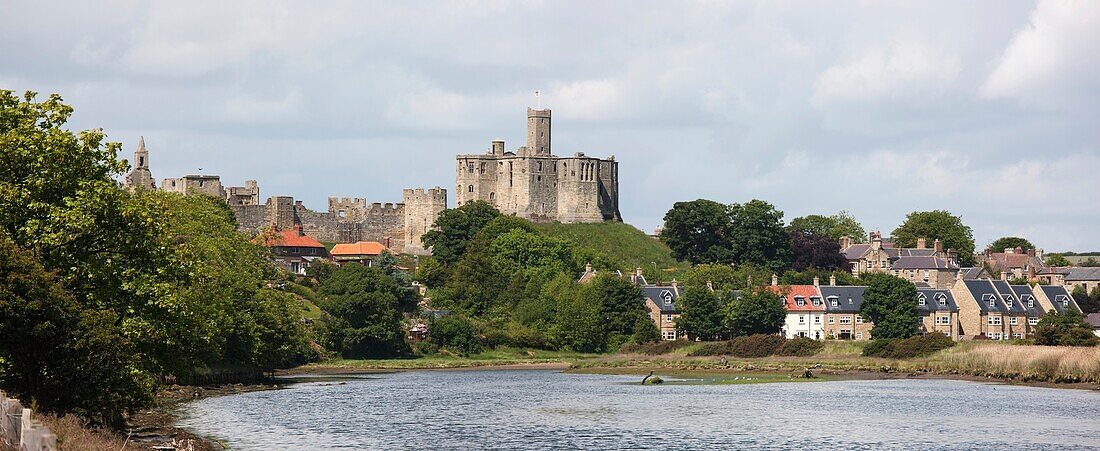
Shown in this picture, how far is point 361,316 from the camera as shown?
102 meters

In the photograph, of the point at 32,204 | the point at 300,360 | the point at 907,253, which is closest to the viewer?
the point at 32,204

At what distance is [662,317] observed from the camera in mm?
115000

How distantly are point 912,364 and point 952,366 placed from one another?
476 centimetres

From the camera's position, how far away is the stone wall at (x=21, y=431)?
766 inches

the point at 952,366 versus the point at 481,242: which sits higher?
the point at 481,242

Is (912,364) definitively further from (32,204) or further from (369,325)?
(32,204)

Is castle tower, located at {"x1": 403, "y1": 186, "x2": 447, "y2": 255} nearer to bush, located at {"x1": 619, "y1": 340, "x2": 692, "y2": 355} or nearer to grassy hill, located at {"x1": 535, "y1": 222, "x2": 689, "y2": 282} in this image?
grassy hill, located at {"x1": 535, "y1": 222, "x2": 689, "y2": 282}

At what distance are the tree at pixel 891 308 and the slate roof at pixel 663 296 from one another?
13820 millimetres

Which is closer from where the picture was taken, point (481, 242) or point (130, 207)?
point (130, 207)

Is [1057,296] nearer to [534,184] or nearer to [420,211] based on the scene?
[534,184]

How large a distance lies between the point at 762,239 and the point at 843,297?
27.1 m

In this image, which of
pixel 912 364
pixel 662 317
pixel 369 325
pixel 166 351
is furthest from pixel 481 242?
pixel 166 351

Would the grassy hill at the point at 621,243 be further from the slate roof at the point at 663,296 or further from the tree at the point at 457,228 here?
the slate roof at the point at 663,296

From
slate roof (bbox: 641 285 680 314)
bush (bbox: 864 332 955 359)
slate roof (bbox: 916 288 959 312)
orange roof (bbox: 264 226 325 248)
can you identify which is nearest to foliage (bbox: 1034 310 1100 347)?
bush (bbox: 864 332 955 359)
